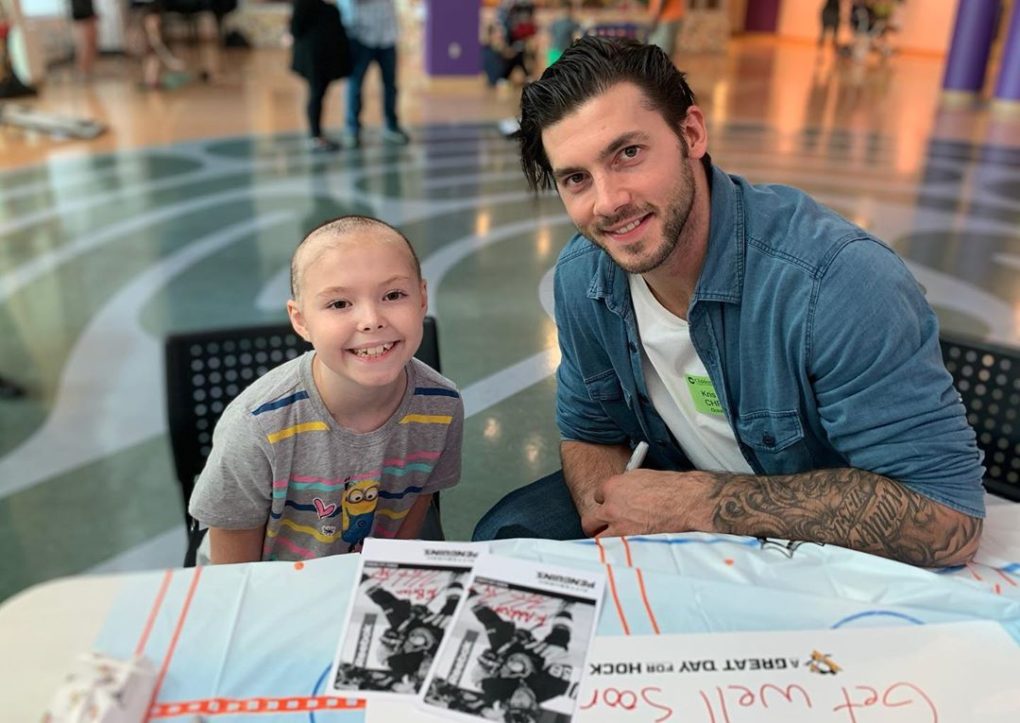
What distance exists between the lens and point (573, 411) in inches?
70.4

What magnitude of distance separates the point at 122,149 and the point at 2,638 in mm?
6929

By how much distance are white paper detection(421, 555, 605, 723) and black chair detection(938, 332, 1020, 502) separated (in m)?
0.99

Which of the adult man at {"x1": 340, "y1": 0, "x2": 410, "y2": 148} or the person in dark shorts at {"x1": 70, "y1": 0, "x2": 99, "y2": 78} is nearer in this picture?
the adult man at {"x1": 340, "y1": 0, "x2": 410, "y2": 148}

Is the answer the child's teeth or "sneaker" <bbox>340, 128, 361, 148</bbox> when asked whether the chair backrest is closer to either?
the child's teeth

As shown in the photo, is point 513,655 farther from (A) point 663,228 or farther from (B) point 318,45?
(B) point 318,45

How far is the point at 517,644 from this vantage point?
96 centimetres

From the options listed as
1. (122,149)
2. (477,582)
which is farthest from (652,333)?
(122,149)

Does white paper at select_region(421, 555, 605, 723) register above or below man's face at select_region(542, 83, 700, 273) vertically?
below

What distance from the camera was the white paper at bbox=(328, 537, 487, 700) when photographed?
0.93 meters

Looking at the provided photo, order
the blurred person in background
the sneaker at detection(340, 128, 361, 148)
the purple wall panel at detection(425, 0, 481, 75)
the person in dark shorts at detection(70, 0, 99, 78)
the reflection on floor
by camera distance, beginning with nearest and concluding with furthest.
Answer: the reflection on floor → the blurred person in background → the sneaker at detection(340, 128, 361, 148) → the person in dark shorts at detection(70, 0, 99, 78) → the purple wall panel at detection(425, 0, 481, 75)

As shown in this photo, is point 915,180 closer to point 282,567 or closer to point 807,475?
point 807,475

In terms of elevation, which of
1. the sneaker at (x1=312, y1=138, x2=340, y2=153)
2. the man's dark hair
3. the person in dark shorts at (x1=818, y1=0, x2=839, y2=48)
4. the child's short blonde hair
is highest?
the person in dark shorts at (x1=818, y1=0, x2=839, y2=48)

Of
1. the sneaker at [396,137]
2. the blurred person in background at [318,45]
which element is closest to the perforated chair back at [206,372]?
the blurred person in background at [318,45]

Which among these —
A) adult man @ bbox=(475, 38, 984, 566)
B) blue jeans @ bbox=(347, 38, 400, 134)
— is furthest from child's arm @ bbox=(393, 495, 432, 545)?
blue jeans @ bbox=(347, 38, 400, 134)
